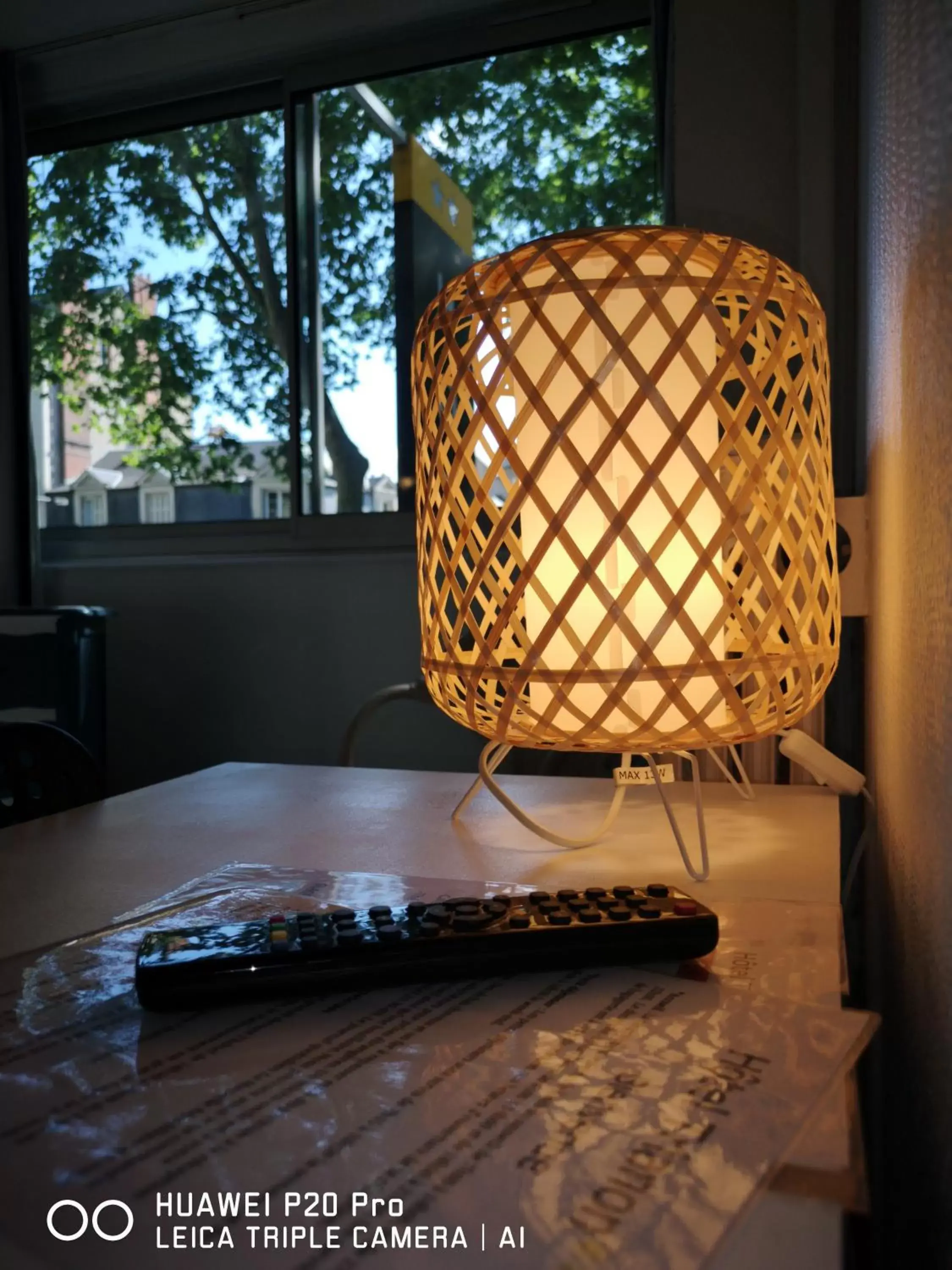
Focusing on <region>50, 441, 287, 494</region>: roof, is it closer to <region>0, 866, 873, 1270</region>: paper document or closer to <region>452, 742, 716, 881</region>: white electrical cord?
<region>452, 742, 716, 881</region>: white electrical cord

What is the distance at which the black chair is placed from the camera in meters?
0.82

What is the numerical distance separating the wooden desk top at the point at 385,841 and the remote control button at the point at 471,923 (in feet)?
0.47

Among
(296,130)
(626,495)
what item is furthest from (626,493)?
(296,130)

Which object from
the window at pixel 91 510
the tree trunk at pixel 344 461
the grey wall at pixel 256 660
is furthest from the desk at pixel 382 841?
the window at pixel 91 510

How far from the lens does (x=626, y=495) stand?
58 centimetres

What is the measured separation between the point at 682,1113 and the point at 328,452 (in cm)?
170

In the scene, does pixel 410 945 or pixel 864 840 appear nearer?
pixel 410 945

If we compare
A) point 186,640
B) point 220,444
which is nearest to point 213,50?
point 220,444

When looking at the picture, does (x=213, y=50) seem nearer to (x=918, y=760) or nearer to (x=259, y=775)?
(x=259, y=775)

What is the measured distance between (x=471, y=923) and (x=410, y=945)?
1.2 inches

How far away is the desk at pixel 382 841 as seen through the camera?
0.56 m

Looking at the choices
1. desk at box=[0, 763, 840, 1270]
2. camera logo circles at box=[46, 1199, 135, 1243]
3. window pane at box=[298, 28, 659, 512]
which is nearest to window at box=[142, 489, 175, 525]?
window pane at box=[298, 28, 659, 512]

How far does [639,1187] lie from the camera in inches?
10.8

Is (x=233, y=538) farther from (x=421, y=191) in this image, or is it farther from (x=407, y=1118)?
(x=407, y=1118)
